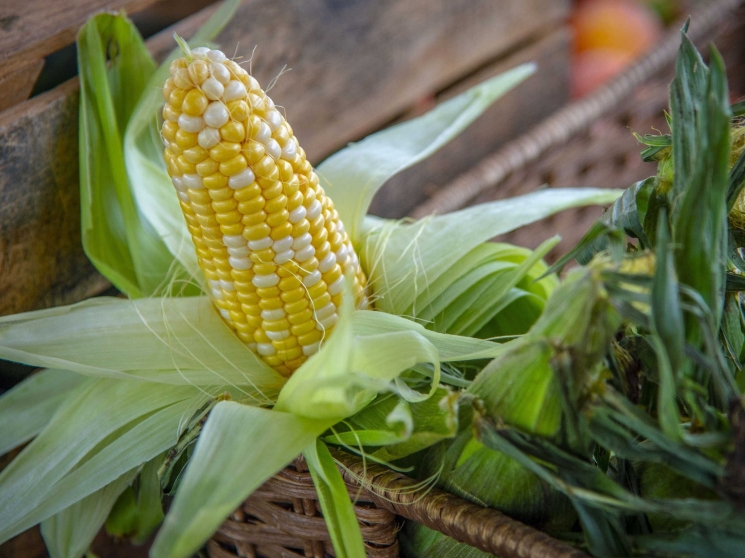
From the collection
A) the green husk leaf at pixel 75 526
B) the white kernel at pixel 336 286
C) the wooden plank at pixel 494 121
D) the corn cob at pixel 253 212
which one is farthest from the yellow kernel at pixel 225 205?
the wooden plank at pixel 494 121

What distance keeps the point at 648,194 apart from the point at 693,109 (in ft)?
0.19

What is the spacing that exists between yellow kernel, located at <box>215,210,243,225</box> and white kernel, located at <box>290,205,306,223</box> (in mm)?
35

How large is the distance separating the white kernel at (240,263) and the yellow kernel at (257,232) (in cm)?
2

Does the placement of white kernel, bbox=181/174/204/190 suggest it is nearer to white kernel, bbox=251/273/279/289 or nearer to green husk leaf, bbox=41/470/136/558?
white kernel, bbox=251/273/279/289

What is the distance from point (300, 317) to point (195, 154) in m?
0.14

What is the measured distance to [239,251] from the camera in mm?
485

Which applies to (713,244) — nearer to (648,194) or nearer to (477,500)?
(648,194)

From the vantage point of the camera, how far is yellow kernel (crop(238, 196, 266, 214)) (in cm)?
47

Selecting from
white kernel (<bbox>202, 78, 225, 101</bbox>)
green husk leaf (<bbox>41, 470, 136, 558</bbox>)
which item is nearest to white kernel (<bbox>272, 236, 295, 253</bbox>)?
white kernel (<bbox>202, 78, 225, 101</bbox>)

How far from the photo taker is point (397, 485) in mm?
419

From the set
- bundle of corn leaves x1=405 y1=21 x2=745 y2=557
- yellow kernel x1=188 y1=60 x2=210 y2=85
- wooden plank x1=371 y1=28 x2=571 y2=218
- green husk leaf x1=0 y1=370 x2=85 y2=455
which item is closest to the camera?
bundle of corn leaves x1=405 y1=21 x2=745 y2=557

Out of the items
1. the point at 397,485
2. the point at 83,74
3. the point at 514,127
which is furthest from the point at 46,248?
the point at 514,127

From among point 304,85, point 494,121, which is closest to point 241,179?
point 304,85

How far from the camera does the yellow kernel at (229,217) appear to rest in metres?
0.47
